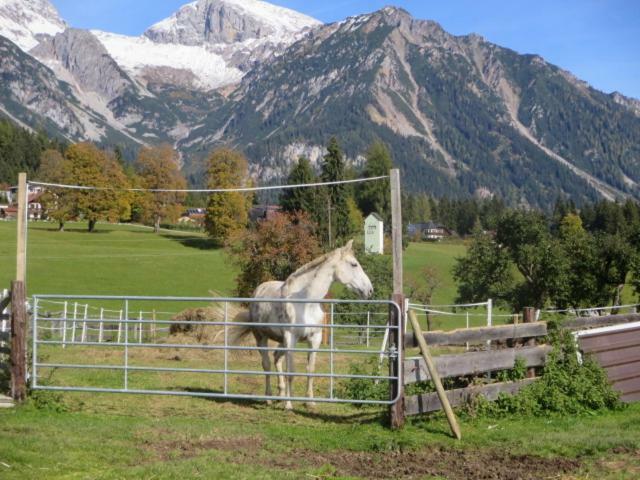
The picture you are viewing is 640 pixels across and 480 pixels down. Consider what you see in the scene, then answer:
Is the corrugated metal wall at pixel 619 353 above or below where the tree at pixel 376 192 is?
below

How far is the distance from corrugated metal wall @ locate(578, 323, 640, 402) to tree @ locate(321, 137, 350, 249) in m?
43.1

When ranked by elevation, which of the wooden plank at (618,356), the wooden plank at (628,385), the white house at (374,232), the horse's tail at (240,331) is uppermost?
the white house at (374,232)

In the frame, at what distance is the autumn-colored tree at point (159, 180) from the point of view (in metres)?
87.4

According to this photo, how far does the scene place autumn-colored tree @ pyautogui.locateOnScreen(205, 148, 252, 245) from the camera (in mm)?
73562

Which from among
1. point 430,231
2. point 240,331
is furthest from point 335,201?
point 430,231

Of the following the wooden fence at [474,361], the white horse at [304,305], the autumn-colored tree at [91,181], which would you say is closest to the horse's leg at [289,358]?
the white horse at [304,305]

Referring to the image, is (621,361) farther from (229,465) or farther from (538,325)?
(229,465)

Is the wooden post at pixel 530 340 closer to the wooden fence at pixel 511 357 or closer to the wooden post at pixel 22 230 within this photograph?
the wooden fence at pixel 511 357

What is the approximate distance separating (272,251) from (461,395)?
27857 mm

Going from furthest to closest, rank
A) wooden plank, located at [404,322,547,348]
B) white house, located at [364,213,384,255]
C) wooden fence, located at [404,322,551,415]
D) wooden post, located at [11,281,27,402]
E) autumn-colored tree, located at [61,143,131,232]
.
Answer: autumn-colored tree, located at [61,143,131,232] → white house, located at [364,213,384,255] → wooden post, located at [11,281,27,402] → wooden plank, located at [404,322,547,348] → wooden fence, located at [404,322,551,415]

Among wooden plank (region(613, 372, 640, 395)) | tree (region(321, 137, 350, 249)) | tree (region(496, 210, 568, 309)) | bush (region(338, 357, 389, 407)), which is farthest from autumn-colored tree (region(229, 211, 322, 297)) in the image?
wooden plank (region(613, 372, 640, 395))

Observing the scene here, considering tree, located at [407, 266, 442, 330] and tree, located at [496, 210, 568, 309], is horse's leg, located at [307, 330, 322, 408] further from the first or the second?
tree, located at [407, 266, 442, 330]

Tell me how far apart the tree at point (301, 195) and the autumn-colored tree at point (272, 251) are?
90.9 ft

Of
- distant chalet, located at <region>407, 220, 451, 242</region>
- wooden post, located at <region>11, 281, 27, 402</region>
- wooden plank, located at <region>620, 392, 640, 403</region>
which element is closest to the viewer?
wooden post, located at <region>11, 281, 27, 402</region>
